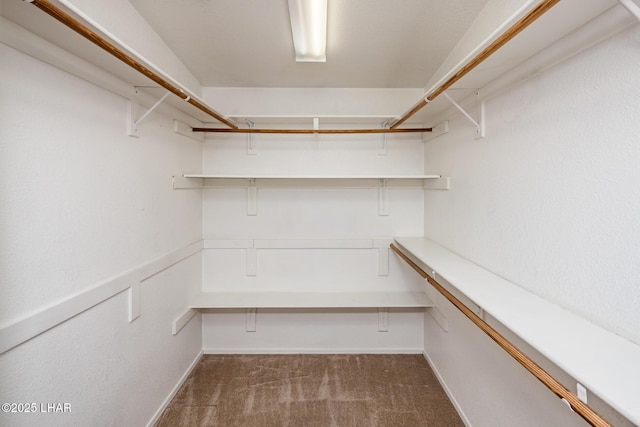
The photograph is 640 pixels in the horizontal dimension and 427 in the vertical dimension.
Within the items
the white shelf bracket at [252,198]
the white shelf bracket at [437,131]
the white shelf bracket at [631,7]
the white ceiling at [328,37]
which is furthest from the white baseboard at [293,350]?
the white shelf bracket at [631,7]

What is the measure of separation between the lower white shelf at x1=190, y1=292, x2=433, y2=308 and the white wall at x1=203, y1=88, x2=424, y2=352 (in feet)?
0.26

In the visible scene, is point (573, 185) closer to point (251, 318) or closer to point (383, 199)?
point (383, 199)

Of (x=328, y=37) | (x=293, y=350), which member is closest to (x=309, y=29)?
(x=328, y=37)

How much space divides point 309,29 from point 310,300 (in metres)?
2.03

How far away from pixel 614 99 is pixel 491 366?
1356 millimetres

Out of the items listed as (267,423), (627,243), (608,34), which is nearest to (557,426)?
(627,243)

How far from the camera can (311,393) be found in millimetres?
2145

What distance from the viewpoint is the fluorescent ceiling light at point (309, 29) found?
4.44ft

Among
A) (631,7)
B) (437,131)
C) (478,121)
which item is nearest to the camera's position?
(631,7)

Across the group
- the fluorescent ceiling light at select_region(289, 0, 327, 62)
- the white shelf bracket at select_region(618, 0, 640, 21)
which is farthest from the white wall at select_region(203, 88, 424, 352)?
the white shelf bracket at select_region(618, 0, 640, 21)

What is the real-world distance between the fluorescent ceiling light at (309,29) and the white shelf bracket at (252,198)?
117cm

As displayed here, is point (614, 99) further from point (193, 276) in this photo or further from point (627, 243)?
point (193, 276)

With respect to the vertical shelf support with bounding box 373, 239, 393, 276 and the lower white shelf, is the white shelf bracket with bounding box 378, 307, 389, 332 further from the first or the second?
the vertical shelf support with bounding box 373, 239, 393, 276

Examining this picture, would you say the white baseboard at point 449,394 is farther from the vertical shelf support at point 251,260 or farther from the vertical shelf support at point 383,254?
the vertical shelf support at point 251,260
